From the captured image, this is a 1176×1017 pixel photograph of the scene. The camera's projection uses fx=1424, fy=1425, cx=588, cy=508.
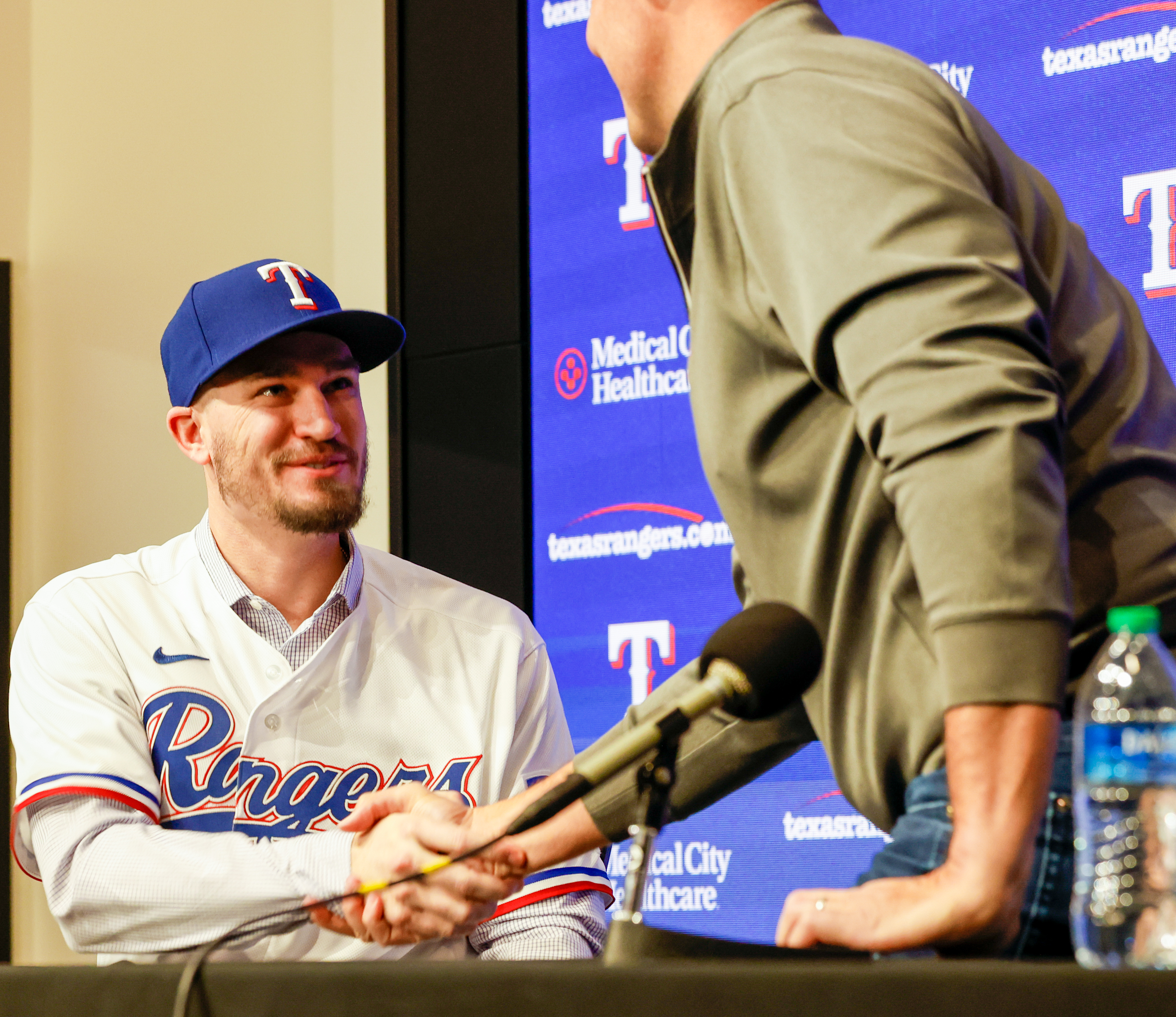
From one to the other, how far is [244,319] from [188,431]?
10.2 inches

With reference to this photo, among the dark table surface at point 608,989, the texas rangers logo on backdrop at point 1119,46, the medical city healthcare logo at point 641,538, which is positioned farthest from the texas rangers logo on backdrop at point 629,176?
the dark table surface at point 608,989

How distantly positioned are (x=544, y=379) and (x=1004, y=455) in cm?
224

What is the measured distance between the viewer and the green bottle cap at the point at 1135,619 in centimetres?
89

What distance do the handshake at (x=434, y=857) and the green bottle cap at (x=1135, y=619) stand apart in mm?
502

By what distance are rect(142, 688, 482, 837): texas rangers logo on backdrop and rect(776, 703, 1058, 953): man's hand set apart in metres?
1.09

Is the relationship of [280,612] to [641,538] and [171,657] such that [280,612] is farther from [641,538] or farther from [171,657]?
[641,538]

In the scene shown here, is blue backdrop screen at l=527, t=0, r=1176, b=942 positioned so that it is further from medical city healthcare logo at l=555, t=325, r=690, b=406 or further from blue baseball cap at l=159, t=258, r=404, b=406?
blue baseball cap at l=159, t=258, r=404, b=406

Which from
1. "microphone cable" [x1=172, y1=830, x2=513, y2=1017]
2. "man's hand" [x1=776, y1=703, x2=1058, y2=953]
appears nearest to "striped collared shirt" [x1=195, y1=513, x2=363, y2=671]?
"microphone cable" [x1=172, y1=830, x2=513, y2=1017]

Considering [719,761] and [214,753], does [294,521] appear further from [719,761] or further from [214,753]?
[719,761]

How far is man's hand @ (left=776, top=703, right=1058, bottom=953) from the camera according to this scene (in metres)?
0.89

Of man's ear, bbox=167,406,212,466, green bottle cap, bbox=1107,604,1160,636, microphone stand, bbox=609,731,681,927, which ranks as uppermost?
man's ear, bbox=167,406,212,466

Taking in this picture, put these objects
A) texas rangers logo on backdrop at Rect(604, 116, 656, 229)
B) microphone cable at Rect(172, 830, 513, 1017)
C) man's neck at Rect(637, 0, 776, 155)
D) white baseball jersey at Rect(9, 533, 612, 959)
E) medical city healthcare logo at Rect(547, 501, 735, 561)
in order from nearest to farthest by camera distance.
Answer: microphone cable at Rect(172, 830, 513, 1017), man's neck at Rect(637, 0, 776, 155), white baseball jersey at Rect(9, 533, 612, 959), medical city healthcare logo at Rect(547, 501, 735, 561), texas rangers logo on backdrop at Rect(604, 116, 656, 229)

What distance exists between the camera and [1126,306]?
1.21 meters

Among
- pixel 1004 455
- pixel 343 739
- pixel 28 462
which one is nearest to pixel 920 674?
pixel 1004 455
